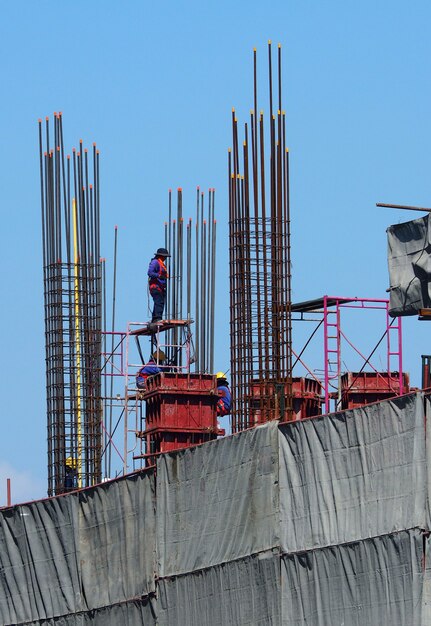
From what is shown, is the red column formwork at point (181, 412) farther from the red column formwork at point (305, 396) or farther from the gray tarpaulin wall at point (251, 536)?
the gray tarpaulin wall at point (251, 536)

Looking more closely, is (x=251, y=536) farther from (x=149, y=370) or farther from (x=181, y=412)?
(x=149, y=370)

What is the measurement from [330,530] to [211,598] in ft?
13.9

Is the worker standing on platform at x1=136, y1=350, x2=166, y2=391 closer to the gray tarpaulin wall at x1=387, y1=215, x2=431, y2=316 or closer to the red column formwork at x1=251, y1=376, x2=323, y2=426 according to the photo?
the red column formwork at x1=251, y1=376, x2=323, y2=426

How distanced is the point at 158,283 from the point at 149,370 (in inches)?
92.8

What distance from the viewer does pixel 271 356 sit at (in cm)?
4150

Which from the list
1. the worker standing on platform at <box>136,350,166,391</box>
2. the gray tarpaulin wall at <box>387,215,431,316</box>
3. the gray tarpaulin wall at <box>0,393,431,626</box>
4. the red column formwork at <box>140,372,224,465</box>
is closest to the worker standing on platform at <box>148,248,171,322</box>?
the worker standing on platform at <box>136,350,166,391</box>

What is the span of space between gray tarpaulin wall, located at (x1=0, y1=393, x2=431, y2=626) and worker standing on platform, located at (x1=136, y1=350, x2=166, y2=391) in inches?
215

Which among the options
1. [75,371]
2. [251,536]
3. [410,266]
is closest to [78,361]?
[75,371]

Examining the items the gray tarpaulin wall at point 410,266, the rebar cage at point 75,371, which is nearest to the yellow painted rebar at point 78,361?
the rebar cage at point 75,371

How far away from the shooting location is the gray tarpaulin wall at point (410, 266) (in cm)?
3284

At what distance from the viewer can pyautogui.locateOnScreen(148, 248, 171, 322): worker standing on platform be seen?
46.2m

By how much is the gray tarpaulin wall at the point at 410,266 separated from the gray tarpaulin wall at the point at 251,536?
2876 millimetres

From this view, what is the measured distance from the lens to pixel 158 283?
4644 centimetres

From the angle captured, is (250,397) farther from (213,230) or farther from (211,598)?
(213,230)
